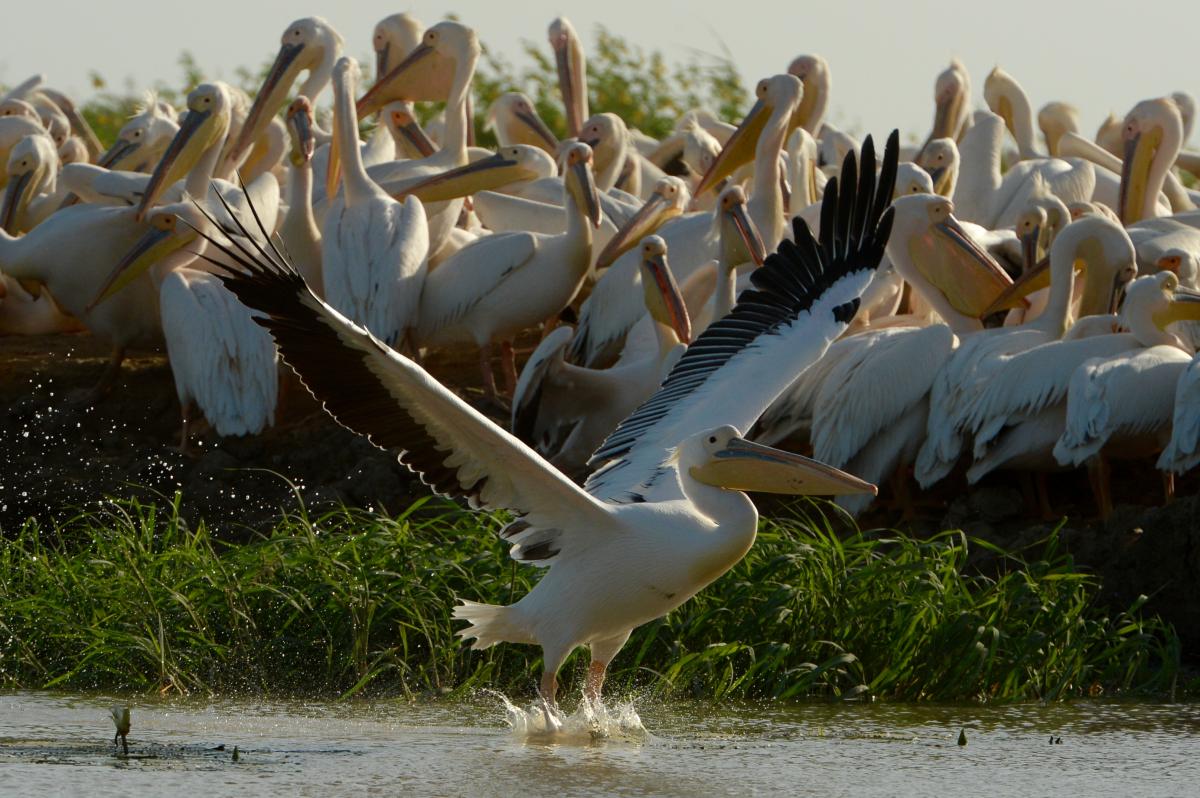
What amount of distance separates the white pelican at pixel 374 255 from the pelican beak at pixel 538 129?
3.59 metres

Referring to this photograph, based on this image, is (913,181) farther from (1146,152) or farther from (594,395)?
(594,395)

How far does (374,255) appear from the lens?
9008 mm

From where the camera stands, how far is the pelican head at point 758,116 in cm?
1034

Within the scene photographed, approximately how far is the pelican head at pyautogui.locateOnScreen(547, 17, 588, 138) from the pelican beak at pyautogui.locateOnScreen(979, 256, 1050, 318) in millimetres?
5308

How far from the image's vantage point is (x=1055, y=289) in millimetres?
8250

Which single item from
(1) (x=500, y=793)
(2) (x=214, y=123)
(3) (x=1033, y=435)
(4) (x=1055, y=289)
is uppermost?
(2) (x=214, y=123)

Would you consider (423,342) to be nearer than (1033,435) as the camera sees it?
No

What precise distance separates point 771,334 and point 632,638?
3.01 feet

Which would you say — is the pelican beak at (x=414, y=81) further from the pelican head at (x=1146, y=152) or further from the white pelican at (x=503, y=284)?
the pelican head at (x=1146, y=152)

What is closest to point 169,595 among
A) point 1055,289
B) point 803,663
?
point 803,663

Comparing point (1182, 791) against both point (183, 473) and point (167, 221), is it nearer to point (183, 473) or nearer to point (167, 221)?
point (183, 473)

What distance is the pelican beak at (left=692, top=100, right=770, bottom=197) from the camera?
10547mm

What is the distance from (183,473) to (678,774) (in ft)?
14.2

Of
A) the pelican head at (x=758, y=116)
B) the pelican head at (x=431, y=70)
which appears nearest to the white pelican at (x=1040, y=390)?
the pelican head at (x=758, y=116)
